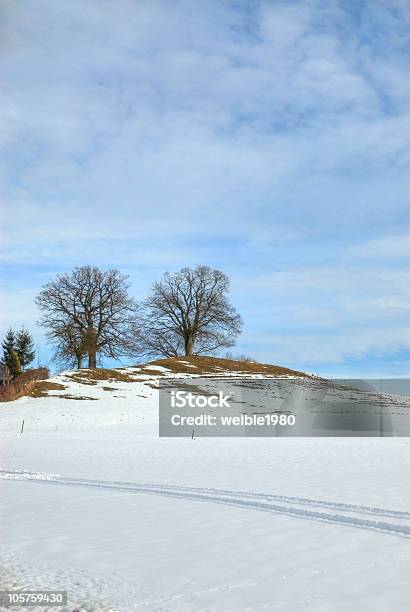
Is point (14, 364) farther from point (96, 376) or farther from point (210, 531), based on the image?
point (210, 531)

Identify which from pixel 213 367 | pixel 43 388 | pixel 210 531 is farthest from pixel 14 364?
pixel 210 531

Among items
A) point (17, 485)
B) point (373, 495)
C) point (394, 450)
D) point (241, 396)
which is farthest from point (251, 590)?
point (241, 396)

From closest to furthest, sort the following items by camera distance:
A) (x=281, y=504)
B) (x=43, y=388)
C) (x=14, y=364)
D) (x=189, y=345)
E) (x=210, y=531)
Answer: (x=210, y=531)
(x=281, y=504)
(x=43, y=388)
(x=189, y=345)
(x=14, y=364)

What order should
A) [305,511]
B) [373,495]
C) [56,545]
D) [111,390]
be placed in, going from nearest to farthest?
[56,545]
[305,511]
[373,495]
[111,390]

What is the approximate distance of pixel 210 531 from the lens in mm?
8305

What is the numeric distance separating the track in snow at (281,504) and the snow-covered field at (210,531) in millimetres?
30

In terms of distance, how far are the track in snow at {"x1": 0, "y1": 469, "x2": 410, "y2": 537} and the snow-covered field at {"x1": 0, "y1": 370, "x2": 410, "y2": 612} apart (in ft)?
0.10

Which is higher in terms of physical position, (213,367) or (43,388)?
(213,367)

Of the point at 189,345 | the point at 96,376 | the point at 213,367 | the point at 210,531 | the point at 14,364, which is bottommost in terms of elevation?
the point at 210,531

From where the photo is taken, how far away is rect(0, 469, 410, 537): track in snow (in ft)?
28.5

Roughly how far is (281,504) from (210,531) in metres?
2.22

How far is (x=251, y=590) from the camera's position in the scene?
229 inches

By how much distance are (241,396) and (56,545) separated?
105 feet

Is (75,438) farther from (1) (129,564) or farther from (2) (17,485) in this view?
(1) (129,564)
